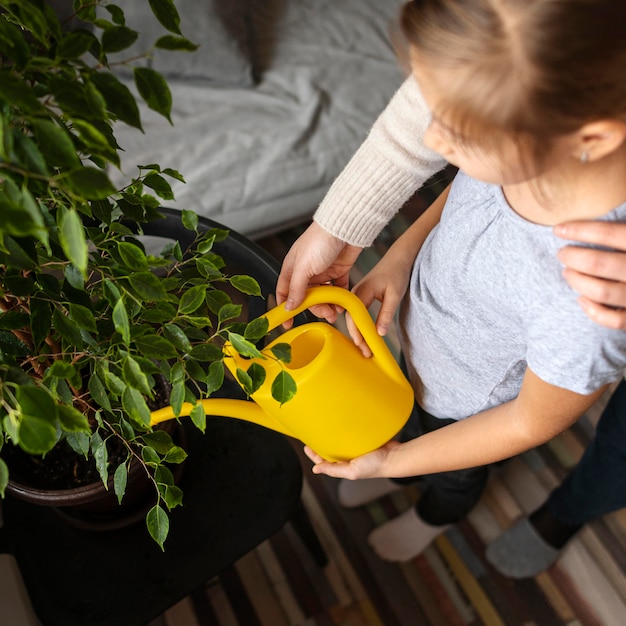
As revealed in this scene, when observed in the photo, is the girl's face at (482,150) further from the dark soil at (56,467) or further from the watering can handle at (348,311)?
the dark soil at (56,467)

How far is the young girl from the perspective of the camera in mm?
443

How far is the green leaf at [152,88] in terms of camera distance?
0.38 meters

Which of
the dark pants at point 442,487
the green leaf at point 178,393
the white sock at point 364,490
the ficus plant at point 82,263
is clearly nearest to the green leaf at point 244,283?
the ficus plant at point 82,263

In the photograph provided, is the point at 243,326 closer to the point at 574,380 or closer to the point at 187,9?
the point at 574,380

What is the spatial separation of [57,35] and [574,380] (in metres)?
0.47

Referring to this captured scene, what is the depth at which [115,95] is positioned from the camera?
1.21 ft

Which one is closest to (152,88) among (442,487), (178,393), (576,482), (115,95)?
(115,95)

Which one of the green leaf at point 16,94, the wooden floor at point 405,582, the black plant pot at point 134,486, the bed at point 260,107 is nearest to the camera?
the green leaf at point 16,94

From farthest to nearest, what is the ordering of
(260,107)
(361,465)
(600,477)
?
(260,107)
(600,477)
(361,465)

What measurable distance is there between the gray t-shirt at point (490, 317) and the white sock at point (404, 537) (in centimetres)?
48

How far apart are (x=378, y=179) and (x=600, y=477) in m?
0.66

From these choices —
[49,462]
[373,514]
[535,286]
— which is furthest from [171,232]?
[373,514]

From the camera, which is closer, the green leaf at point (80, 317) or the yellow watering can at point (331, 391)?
the green leaf at point (80, 317)

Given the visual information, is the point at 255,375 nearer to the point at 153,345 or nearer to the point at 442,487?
the point at 153,345
